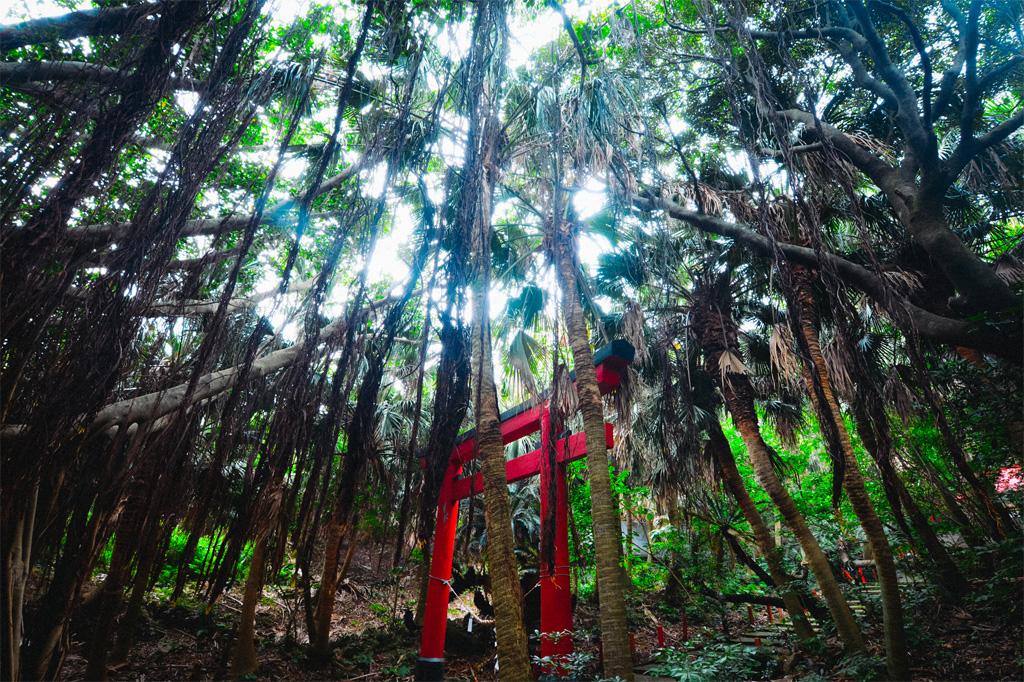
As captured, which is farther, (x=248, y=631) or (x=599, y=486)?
(x=248, y=631)

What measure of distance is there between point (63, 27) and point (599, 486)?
16.8 feet

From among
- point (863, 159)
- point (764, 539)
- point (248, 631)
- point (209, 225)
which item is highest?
point (863, 159)

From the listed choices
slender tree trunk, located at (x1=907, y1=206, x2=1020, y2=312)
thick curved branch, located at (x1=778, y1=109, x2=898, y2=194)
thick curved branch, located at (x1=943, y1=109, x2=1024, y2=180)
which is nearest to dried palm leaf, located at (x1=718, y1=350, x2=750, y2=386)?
thick curved branch, located at (x1=778, y1=109, x2=898, y2=194)

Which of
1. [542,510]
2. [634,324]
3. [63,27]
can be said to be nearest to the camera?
[63,27]

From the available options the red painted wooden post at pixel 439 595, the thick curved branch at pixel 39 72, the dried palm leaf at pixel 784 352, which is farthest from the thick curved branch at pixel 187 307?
the dried palm leaf at pixel 784 352

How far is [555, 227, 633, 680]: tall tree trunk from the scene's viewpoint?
11.6 ft

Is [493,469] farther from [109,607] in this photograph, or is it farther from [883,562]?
[883,562]

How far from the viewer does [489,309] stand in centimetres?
364

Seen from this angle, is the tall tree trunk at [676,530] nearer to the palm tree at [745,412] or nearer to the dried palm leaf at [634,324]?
the palm tree at [745,412]

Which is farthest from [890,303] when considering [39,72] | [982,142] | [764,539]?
[39,72]

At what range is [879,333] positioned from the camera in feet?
24.1

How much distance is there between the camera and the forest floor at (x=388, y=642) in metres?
4.57

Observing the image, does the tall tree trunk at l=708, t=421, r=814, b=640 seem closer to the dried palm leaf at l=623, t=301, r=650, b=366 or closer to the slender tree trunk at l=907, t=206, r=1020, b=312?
the dried palm leaf at l=623, t=301, r=650, b=366

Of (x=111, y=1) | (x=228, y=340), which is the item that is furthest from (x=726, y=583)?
(x=111, y=1)
